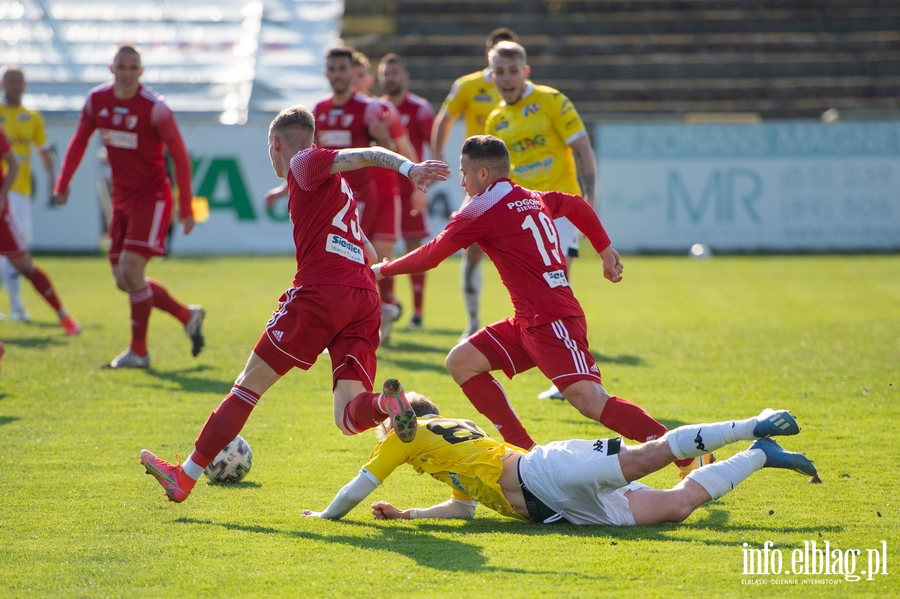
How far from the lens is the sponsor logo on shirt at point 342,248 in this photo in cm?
507

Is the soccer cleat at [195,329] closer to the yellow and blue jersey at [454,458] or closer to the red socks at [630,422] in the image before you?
the yellow and blue jersey at [454,458]

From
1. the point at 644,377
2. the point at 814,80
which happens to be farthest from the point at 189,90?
the point at 644,377

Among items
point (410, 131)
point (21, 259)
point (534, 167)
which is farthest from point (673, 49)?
point (534, 167)

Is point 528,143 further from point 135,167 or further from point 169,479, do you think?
point 169,479

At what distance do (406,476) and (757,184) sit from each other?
1513 cm

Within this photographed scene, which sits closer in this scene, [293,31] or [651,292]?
[651,292]

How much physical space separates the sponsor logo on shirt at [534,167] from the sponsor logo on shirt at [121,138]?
3.11m

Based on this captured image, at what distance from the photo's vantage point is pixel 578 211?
5.37 m

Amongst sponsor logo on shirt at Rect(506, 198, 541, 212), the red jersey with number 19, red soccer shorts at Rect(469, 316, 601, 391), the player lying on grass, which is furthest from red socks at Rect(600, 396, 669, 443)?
the red jersey with number 19

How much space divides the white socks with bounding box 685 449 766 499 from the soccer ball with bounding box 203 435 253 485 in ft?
7.48

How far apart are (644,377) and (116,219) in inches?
177

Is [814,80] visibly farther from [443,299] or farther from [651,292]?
[443,299]

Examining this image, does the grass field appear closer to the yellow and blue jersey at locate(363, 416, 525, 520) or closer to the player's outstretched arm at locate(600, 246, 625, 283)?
the yellow and blue jersey at locate(363, 416, 525, 520)

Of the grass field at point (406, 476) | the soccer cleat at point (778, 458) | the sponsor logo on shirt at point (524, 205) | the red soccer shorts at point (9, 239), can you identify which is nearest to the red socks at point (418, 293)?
the grass field at point (406, 476)
